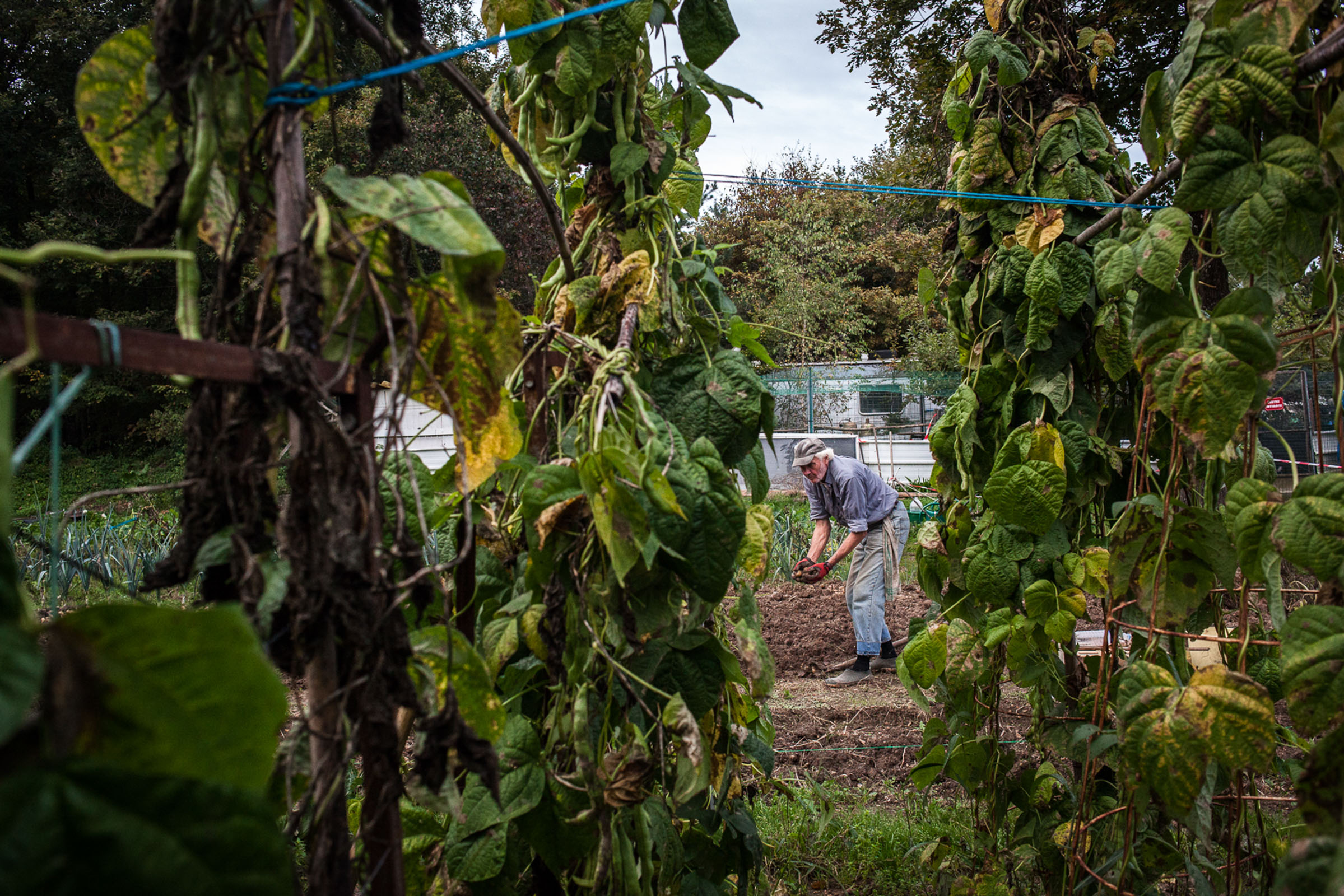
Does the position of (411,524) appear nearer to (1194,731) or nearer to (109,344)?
(109,344)

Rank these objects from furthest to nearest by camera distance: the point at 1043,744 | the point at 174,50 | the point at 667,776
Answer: the point at 1043,744 → the point at 667,776 → the point at 174,50

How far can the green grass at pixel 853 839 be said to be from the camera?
8.07ft

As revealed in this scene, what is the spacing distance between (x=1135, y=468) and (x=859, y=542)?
3.46 m

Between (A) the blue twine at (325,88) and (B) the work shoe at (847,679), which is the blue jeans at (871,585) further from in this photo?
(A) the blue twine at (325,88)

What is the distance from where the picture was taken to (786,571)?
6.14 meters

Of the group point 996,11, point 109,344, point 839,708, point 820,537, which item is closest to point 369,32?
point 109,344

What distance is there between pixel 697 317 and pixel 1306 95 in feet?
3.21

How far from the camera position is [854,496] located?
4906mm

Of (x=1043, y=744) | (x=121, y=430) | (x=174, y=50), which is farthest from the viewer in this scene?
(x=121, y=430)

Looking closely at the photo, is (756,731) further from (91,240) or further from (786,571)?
(91,240)

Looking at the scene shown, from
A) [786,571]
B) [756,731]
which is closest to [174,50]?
[756,731]

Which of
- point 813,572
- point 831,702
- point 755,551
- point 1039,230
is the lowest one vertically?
point 831,702

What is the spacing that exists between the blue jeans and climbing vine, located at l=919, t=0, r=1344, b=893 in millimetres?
2237

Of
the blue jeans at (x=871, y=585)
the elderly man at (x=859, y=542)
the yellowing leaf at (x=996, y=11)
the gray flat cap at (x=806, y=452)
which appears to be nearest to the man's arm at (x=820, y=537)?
the elderly man at (x=859, y=542)
